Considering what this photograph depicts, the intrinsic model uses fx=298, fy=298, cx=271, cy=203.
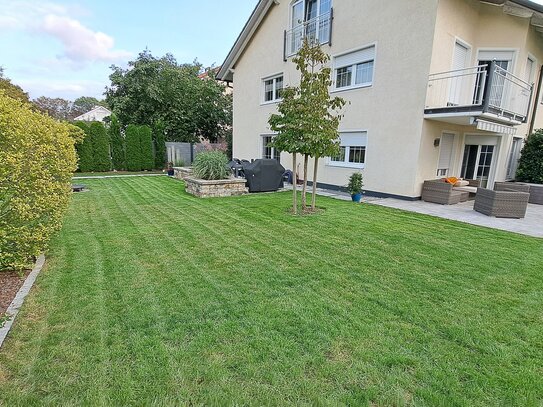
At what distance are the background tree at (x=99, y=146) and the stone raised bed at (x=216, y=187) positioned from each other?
1020 cm

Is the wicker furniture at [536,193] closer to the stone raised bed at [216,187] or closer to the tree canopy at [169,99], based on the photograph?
the stone raised bed at [216,187]

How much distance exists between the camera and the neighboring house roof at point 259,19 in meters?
9.72

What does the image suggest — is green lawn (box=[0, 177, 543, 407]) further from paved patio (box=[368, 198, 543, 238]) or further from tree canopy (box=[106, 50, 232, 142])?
tree canopy (box=[106, 50, 232, 142])

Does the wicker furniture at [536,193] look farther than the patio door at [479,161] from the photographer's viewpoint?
No

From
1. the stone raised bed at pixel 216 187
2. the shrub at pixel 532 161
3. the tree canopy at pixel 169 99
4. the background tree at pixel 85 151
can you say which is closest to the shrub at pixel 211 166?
the stone raised bed at pixel 216 187

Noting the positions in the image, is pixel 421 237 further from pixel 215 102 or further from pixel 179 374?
pixel 215 102

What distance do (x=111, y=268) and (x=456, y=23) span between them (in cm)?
1247

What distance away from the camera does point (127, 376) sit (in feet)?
7.68

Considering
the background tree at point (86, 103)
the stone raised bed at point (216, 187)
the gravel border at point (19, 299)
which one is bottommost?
the gravel border at point (19, 299)

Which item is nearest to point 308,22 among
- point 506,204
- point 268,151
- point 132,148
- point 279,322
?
point 268,151

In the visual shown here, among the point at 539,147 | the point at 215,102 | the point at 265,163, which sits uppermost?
the point at 215,102

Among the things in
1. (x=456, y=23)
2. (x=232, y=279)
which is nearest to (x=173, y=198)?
(x=232, y=279)

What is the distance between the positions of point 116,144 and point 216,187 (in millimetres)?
11815

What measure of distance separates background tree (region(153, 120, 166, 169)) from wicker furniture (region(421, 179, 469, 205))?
54.6ft
